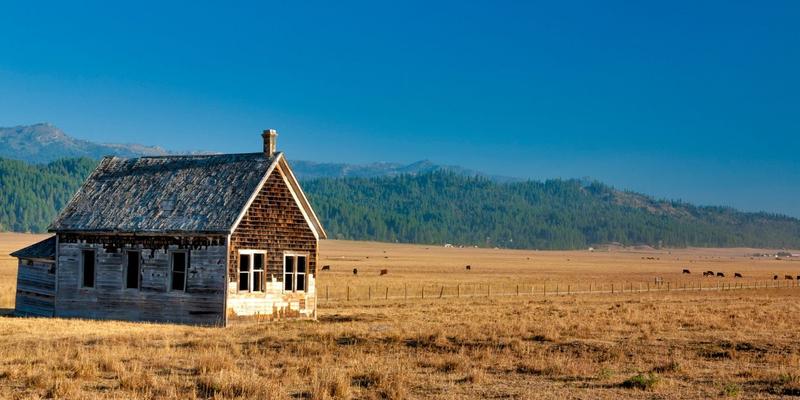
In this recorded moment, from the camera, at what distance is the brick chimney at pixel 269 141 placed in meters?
32.1

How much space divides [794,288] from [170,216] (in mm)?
51049

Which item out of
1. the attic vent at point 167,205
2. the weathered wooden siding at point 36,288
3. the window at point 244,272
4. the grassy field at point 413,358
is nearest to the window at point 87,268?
the weathered wooden siding at point 36,288

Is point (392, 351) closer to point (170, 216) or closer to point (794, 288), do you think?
point (170, 216)

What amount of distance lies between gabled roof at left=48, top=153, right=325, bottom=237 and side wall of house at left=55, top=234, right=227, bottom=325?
497 millimetres

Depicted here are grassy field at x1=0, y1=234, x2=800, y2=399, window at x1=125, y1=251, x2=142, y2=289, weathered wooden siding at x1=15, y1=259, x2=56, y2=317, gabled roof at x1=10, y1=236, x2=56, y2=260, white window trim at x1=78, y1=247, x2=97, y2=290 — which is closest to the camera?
grassy field at x1=0, y1=234, x2=800, y2=399

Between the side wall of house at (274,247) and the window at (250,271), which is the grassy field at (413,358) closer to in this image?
the side wall of house at (274,247)

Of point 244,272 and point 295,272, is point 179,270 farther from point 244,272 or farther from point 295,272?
point 295,272

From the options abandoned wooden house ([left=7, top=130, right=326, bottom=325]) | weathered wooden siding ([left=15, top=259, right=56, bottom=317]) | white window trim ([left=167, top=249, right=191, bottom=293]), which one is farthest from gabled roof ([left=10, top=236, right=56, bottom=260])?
white window trim ([left=167, top=249, right=191, bottom=293])

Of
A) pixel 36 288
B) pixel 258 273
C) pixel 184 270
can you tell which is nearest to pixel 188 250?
pixel 184 270

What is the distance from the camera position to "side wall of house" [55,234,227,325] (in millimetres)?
30047

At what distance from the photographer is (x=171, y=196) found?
32281 mm

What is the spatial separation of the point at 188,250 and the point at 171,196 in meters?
2.76

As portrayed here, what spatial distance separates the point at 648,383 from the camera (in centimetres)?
1673

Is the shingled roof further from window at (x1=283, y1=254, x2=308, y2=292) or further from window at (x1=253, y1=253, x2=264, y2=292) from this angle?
window at (x1=283, y1=254, x2=308, y2=292)
